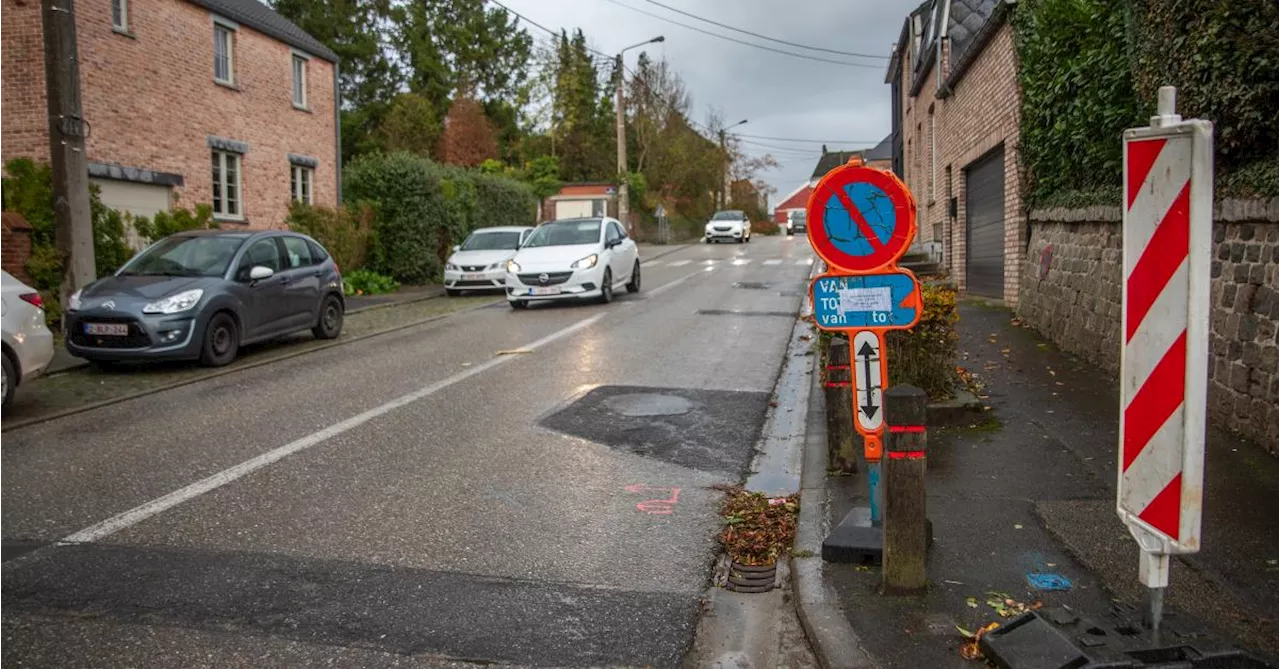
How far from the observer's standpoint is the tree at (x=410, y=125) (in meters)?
48.4

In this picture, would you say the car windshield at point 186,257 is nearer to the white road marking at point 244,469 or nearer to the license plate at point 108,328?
the license plate at point 108,328

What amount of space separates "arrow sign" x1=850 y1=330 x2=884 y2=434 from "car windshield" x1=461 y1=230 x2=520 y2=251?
17.3m

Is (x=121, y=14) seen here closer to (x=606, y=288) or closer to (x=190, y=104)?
(x=190, y=104)

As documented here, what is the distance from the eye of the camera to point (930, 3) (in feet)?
89.1

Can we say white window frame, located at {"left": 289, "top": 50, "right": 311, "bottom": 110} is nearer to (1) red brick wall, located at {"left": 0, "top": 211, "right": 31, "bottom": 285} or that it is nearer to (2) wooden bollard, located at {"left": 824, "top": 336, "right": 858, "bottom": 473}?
(1) red brick wall, located at {"left": 0, "top": 211, "right": 31, "bottom": 285}

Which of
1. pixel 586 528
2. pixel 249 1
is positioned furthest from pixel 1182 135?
pixel 249 1

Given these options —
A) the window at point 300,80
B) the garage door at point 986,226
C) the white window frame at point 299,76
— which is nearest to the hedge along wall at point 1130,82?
the garage door at point 986,226

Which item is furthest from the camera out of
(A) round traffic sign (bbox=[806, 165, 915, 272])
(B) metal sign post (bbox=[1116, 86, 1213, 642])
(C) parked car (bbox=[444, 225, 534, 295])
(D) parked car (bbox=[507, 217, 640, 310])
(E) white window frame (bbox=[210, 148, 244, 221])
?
(C) parked car (bbox=[444, 225, 534, 295])

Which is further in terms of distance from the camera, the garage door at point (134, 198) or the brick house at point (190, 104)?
the garage door at point (134, 198)

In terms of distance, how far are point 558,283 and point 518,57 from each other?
44.0 metres

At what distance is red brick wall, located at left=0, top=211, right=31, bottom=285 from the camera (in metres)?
13.7

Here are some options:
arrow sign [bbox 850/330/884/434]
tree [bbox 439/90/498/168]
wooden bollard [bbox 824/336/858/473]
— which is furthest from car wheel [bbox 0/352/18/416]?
tree [bbox 439/90/498/168]

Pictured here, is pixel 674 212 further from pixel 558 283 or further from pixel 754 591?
pixel 754 591

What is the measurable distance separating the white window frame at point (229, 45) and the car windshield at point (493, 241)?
590 centimetres
